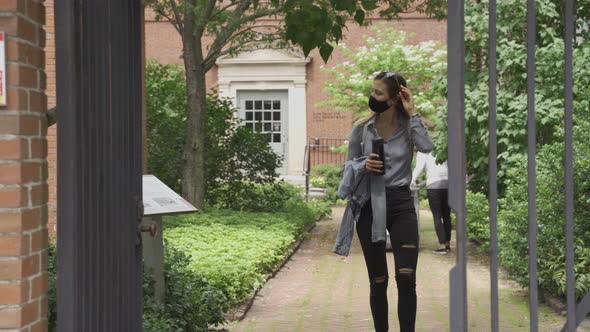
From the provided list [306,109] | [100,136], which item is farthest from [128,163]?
[306,109]

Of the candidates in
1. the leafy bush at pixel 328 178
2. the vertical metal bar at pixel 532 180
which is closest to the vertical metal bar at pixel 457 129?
the vertical metal bar at pixel 532 180

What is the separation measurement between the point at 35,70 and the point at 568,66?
1.94 metres

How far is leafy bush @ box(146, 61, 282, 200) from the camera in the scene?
16.8 meters

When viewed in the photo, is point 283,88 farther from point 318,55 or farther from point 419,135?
point 419,135

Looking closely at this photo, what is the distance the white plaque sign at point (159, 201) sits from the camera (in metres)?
6.15

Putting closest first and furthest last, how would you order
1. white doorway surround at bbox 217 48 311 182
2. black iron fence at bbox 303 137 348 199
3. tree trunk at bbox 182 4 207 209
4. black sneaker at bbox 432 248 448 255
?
black sneaker at bbox 432 248 448 255
tree trunk at bbox 182 4 207 209
black iron fence at bbox 303 137 348 199
white doorway surround at bbox 217 48 311 182

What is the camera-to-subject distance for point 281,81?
2805 centimetres

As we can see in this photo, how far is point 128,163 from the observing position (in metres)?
4.08

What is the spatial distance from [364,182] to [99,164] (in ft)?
8.54

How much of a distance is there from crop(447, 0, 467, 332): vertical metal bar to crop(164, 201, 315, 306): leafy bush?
5.27m

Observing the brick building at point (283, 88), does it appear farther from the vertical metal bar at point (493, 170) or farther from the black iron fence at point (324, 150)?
the vertical metal bar at point (493, 170)

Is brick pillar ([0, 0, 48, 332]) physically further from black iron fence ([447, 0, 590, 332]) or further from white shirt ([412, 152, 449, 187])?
white shirt ([412, 152, 449, 187])

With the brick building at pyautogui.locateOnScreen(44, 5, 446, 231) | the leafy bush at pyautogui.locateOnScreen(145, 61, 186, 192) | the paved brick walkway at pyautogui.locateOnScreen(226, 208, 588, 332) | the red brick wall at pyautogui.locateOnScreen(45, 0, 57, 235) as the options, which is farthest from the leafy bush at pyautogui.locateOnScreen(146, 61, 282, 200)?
the brick building at pyautogui.locateOnScreen(44, 5, 446, 231)

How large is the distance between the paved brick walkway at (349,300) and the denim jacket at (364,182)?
6.04 ft
